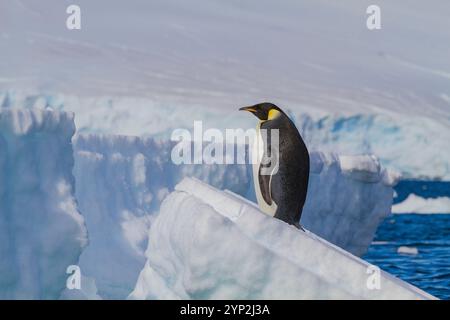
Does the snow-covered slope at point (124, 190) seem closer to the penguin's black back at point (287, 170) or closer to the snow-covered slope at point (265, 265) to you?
the penguin's black back at point (287, 170)

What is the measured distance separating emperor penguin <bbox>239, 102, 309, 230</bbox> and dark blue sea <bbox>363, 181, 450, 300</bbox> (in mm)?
4154

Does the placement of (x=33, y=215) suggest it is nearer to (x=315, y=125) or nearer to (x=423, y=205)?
(x=315, y=125)

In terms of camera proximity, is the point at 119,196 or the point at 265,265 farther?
the point at 119,196

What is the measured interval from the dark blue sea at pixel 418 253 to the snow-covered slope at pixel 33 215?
503 cm

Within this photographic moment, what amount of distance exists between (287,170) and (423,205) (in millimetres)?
35612

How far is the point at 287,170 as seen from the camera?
223 inches

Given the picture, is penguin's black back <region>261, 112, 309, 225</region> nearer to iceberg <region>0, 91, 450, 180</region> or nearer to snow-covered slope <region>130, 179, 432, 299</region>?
snow-covered slope <region>130, 179, 432, 299</region>

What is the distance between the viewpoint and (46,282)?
594 cm

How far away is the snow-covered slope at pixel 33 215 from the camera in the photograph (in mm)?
5777

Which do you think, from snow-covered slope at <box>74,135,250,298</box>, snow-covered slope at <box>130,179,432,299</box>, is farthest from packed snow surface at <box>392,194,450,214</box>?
snow-covered slope at <box>130,179,432,299</box>

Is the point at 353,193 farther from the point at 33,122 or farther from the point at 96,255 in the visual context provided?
the point at 33,122

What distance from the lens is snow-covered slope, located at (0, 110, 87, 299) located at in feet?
19.0

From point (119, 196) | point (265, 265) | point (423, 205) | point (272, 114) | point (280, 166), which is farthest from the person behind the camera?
point (423, 205)

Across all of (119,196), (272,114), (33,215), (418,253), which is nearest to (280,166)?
(272,114)
